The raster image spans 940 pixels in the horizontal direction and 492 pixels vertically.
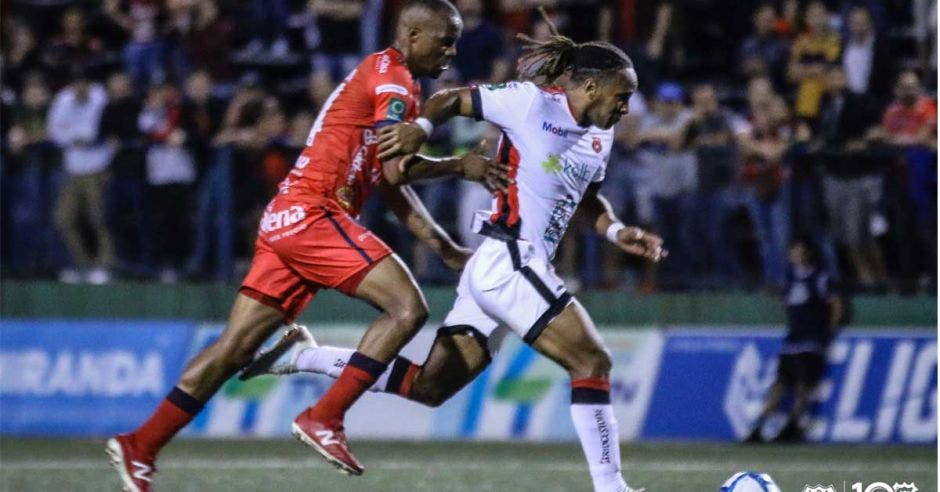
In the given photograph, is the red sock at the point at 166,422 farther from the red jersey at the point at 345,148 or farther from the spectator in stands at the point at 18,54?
the spectator in stands at the point at 18,54

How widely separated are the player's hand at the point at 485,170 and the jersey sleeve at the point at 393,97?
0.34 metres

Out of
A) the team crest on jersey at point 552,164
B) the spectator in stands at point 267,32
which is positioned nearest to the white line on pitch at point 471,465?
the team crest on jersey at point 552,164

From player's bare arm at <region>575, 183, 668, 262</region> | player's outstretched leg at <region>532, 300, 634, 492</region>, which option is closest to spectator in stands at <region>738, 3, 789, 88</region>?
player's bare arm at <region>575, 183, 668, 262</region>

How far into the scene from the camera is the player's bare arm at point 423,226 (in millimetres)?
8695

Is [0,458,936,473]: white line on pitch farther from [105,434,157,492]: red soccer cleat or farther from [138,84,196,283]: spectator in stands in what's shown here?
[138,84,196,283]: spectator in stands

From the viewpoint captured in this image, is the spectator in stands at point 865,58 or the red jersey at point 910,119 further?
the spectator in stands at point 865,58

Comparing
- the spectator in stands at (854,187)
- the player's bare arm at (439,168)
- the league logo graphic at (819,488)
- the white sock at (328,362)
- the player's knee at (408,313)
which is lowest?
the league logo graphic at (819,488)

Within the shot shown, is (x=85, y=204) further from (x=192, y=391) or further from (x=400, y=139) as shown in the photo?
(x=400, y=139)

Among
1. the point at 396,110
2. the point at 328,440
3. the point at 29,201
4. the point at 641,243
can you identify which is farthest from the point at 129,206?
the point at 641,243

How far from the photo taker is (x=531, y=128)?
26.2 ft

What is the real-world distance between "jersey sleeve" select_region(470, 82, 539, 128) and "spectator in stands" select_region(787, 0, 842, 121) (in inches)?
267

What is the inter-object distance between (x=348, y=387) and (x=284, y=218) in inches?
34.0

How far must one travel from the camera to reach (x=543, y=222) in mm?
8094

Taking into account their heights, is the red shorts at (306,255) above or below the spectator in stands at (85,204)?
above
